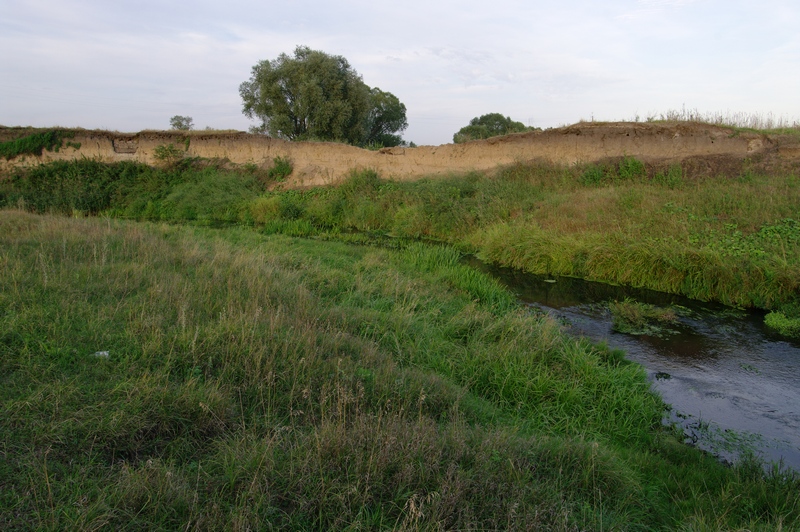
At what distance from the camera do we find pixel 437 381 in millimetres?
4816

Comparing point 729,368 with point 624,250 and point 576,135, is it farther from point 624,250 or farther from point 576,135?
point 576,135

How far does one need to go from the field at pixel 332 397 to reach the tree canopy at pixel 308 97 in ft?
64.3

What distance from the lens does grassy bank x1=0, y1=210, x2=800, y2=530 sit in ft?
9.41

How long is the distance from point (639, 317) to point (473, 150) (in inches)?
497

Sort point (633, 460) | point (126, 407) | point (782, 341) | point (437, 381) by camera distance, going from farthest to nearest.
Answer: point (782, 341)
point (437, 381)
point (633, 460)
point (126, 407)

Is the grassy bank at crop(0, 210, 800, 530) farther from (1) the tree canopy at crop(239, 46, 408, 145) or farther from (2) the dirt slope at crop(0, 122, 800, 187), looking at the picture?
(1) the tree canopy at crop(239, 46, 408, 145)

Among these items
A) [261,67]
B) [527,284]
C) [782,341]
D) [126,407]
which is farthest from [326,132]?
[126,407]

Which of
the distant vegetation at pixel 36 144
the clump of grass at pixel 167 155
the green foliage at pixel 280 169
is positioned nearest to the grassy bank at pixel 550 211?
the green foliage at pixel 280 169

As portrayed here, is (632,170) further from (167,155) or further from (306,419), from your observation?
(167,155)

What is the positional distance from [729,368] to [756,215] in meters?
6.47

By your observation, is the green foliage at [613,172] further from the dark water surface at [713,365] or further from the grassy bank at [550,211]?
the dark water surface at [713,365]

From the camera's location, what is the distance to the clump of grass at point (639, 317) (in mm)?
8109

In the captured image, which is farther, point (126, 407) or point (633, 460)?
point (633, 460)

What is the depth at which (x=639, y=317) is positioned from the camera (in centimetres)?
837
